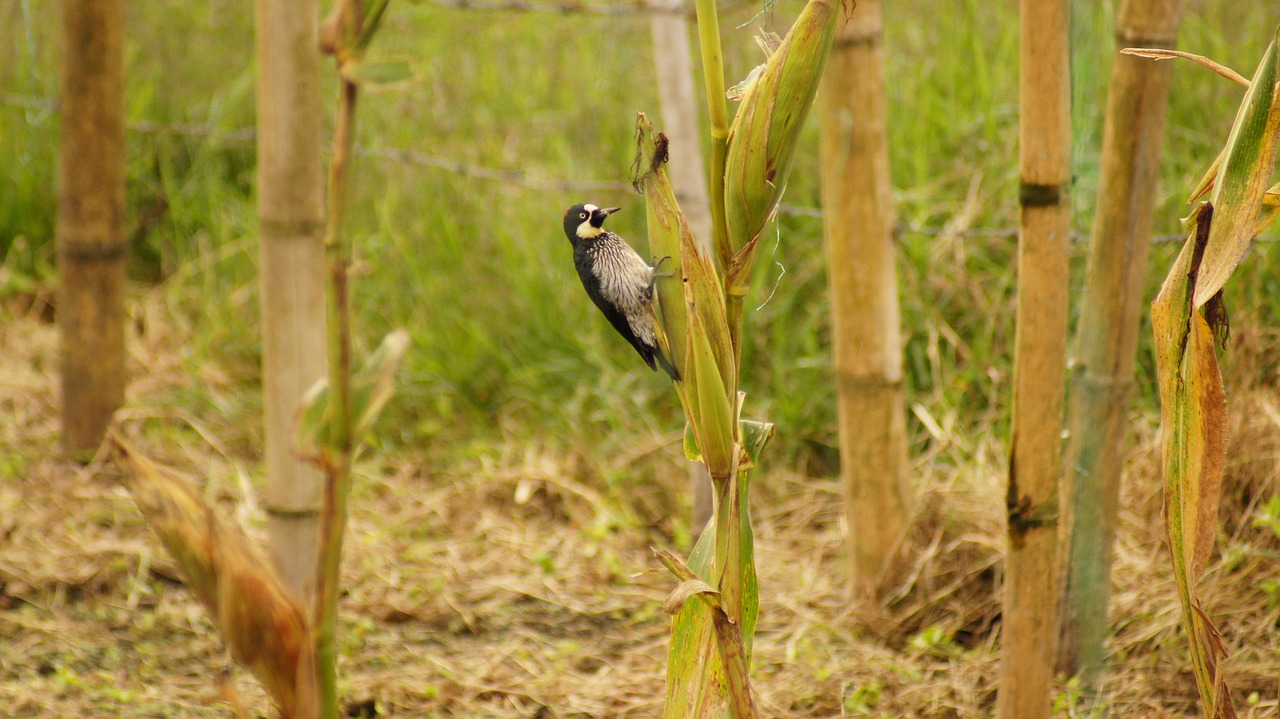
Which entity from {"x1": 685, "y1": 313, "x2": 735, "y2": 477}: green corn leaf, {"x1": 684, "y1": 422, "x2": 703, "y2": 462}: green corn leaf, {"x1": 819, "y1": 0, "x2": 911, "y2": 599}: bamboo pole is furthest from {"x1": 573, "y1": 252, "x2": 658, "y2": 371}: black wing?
{"x1": 819, "y1": 0, "x2": 911, "y2": 599}: bamboo pole

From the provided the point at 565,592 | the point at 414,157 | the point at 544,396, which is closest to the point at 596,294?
the point at 565,592

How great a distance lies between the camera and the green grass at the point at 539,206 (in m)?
2.64

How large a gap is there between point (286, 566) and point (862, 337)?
1001 mm

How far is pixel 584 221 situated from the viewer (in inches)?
39.4

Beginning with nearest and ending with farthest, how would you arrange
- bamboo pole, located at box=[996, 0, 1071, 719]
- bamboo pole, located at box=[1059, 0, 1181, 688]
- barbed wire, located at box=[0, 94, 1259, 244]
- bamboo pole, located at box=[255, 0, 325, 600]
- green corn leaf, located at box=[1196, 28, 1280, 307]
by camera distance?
1. green corn leaf, located at box=[1196, 28, 1280, 307]
2. bamboo pole, located at box=[996, 0, 1071, 719]
3. bamboo pole, located at box=[1059, 0, 1181, 688]
4. bamboo pole, located at box=[255, 0, 325, 600]
5. barbed wire, located at box=[0, 94, 1259, 244]

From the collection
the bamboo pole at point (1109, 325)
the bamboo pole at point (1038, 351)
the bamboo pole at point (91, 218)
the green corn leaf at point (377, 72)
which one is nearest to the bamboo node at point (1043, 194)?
the bamboo pole at point (1038, 351)

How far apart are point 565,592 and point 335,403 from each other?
5.90 feet

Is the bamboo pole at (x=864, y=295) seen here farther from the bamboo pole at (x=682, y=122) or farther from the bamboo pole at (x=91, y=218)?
the bamboo pole at (x=91, y=218)

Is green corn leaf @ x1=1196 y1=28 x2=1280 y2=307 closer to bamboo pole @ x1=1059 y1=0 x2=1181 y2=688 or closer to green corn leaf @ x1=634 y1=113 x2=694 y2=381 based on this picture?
green corn leaf @ x1=634 y1=113 x2=694 y2=381

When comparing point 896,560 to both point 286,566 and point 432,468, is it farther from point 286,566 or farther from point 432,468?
point 432,468

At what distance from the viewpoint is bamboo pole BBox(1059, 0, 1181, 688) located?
4.45ft

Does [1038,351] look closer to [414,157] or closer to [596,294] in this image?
[596,294]

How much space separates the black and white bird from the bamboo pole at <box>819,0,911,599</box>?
0.87 m

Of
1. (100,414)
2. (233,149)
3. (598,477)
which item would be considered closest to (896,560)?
(598,477)
